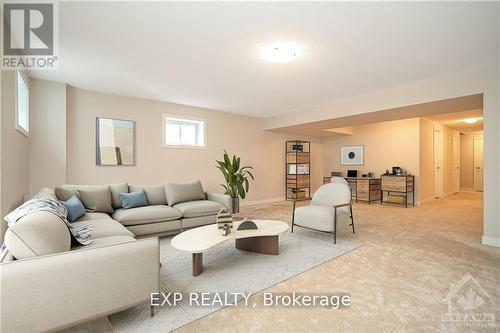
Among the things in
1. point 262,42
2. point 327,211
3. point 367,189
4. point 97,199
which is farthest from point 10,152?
point 367,189

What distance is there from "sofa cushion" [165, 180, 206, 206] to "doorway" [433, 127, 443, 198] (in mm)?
7375

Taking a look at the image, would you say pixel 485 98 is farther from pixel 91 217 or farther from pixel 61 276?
pixel 91 217

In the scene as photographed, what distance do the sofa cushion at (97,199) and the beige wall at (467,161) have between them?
12.3 metres

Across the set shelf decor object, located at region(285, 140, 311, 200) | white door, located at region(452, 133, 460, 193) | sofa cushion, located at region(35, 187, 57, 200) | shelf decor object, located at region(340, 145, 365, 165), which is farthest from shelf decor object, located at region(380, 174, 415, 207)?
sofa cushion, located at region(35, 187, 57, 200)

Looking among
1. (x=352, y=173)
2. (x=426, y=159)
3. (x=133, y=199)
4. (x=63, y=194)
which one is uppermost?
(x=426, y=159)

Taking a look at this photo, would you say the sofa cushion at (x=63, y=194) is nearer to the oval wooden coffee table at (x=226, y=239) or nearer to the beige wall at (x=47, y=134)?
the beige wall at (x=47, y=134)

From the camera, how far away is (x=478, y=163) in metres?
9.35

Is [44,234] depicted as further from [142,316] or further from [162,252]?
[162,252]

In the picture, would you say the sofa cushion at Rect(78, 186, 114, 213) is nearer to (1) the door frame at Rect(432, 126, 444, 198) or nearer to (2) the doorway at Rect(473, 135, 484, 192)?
(1) the door frame at Rect(432, 126, 444, 198)

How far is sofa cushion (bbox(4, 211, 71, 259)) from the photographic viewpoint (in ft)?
4.75

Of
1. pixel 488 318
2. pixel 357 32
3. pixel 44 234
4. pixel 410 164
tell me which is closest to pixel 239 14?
pixel 357 32

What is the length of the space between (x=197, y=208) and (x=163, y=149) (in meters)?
1.95

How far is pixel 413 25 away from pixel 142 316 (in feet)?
11.4

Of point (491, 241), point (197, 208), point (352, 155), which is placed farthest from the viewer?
point (352, 155)
